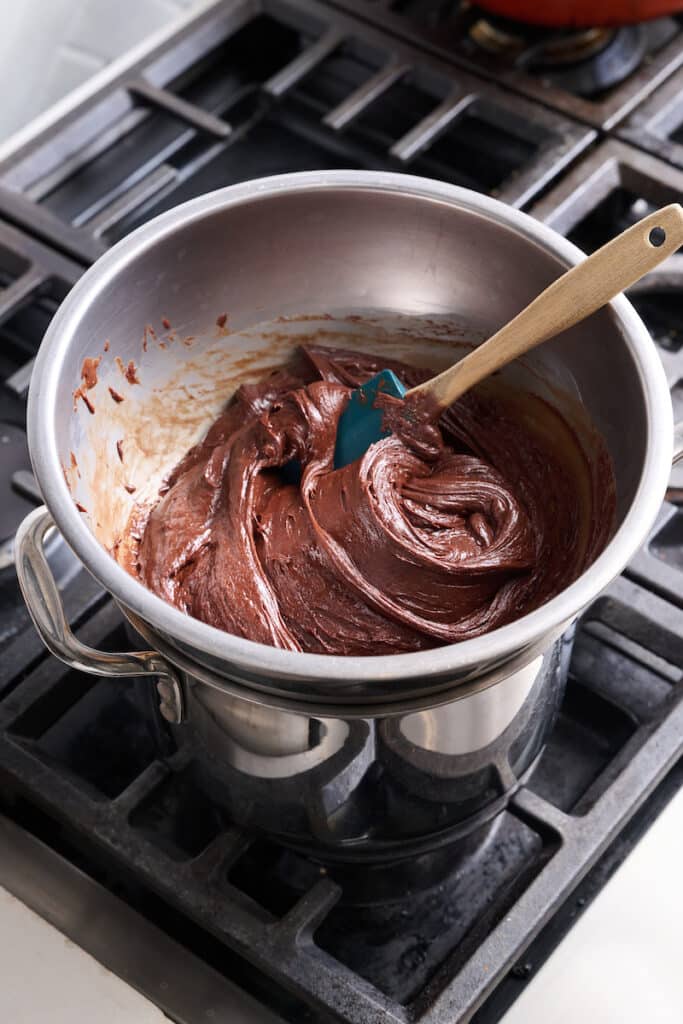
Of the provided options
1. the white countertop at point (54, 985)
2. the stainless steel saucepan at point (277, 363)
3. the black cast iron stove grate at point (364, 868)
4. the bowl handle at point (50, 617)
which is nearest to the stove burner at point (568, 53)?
the stainless steel saucepan at point (277, 363)

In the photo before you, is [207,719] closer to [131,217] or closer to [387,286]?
[387,286]

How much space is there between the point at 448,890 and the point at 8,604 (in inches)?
16.6

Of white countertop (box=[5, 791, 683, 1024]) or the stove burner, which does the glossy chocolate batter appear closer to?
white countertop (box=[5, 791, 683, 1024])

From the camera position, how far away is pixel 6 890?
80 cm

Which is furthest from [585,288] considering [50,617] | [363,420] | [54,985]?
[54,985]

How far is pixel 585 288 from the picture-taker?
74 cm

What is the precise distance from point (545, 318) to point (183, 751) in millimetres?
385

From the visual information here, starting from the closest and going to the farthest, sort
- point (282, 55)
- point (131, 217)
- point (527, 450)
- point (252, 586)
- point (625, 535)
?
point (625, 535), point (252, 586), point (527, 450), point (131, 217), point (282, 55)

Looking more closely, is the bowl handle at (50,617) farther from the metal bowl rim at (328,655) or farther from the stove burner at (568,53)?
the stove burner at (568,53)

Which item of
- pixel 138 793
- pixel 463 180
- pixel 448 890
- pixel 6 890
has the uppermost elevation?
pixel 463 180

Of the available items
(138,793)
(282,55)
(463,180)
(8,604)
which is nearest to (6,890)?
(138,793)

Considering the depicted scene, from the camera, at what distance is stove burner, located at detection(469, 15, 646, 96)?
127 centimetres

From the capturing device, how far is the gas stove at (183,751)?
2.58ft

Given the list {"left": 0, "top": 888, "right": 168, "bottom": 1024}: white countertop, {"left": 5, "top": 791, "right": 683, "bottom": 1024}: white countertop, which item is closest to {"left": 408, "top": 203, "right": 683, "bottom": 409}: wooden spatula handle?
{"left": 5, "top": 791, "right": 683, "bottom": 1024}: white countertop
